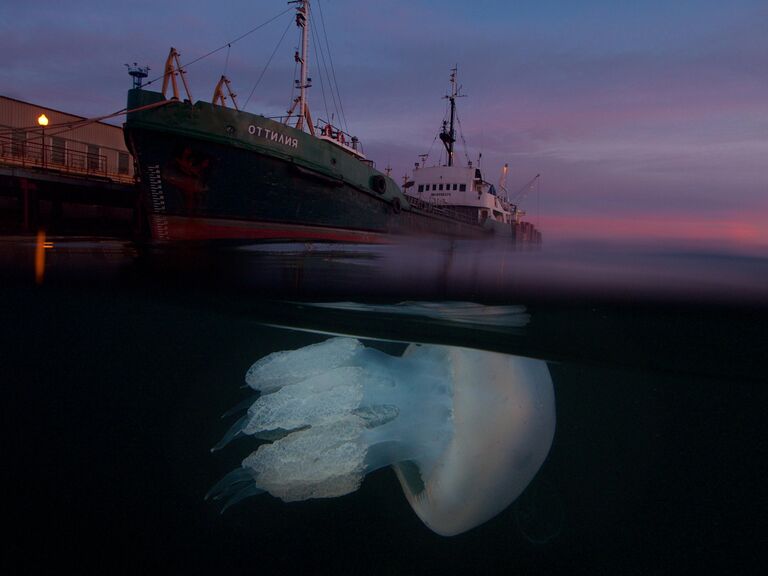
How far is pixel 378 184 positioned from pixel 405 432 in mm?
18049

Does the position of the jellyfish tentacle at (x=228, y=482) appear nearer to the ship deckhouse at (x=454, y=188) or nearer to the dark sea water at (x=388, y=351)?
the dark sea water at (x=388, y=351)

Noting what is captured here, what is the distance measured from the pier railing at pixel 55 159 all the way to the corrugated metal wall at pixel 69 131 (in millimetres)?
547

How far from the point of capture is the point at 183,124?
15195 millimetres

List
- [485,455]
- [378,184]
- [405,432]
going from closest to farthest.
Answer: [485,455] → [405,432] → [378,184]

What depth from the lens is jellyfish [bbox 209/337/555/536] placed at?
3521 millimetres

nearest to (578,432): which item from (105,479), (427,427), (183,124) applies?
(427,427)

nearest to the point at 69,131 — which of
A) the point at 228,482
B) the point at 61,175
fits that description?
the point at 61,175

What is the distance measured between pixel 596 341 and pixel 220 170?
1374 cm

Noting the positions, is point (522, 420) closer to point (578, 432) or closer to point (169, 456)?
point (578, 432)

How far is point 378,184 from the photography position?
2103 centimetres

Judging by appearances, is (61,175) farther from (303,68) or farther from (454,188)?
(454,188)

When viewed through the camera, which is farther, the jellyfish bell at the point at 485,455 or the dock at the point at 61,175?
the dock at the point at 61,175

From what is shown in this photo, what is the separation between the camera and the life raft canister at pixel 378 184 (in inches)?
825

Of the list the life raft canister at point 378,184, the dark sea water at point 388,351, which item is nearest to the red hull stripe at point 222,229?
the life raft canister at point 378,184
